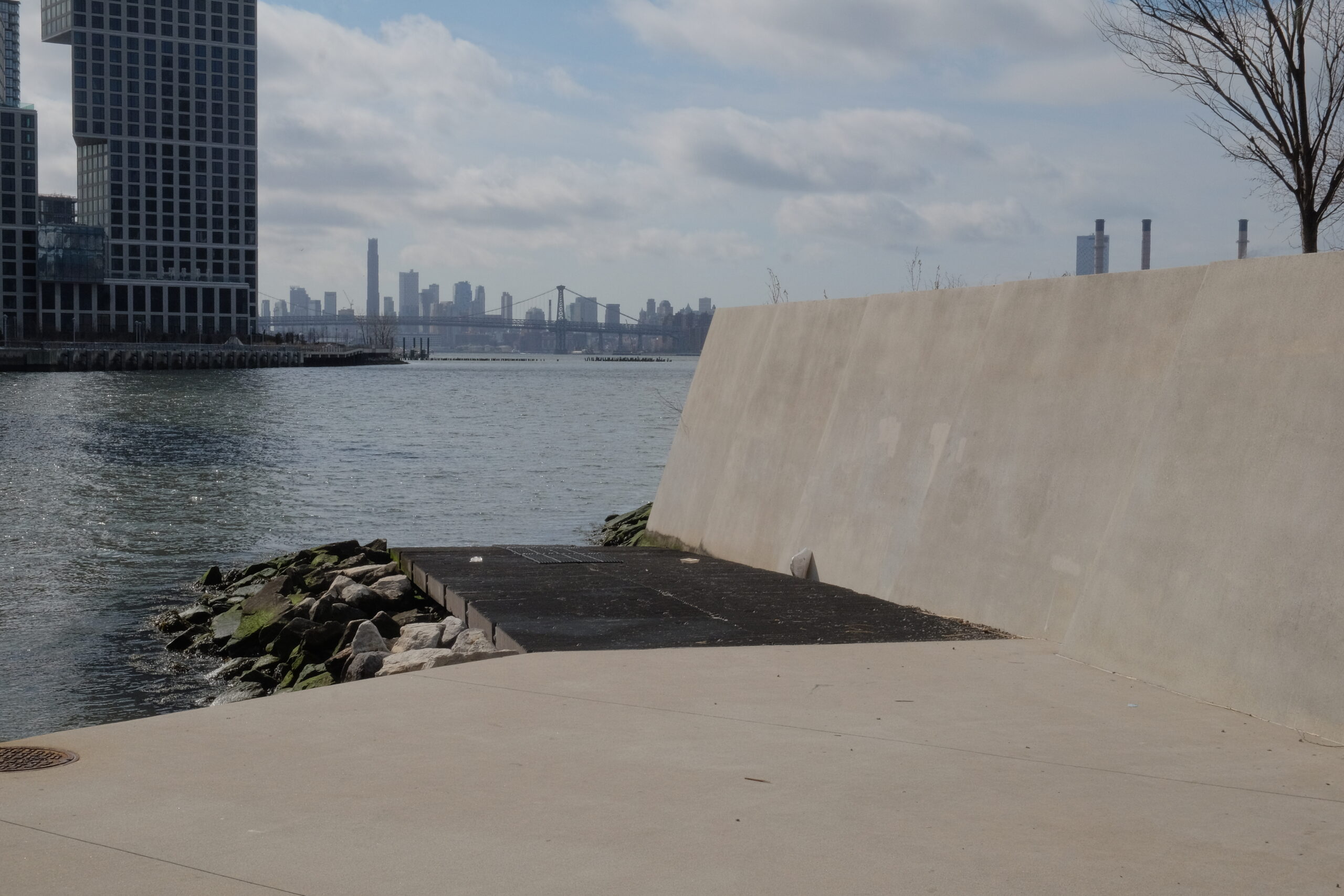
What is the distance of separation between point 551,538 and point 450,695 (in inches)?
612

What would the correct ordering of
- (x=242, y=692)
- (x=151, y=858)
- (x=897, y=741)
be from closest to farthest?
(x=151, y=858) → (x=897, y=741) → (x=242, y=692)

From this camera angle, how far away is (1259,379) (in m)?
5.79

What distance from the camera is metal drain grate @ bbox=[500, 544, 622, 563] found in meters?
10.5

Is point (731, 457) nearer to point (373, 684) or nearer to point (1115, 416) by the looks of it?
point (1115, 416)

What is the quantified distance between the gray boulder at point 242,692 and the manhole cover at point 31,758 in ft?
16.3

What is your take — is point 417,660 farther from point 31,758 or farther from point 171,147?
point 171,147

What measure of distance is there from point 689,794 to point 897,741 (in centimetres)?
106

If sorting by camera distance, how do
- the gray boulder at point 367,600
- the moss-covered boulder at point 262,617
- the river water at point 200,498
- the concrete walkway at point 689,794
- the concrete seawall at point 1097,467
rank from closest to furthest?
the concrete walkway at point 689,794 < the concrete seawall at point 1097,467 < the gray boulder at point 367,600 < the moss-covered boulder at point 262,617 < the river water at point 200,498

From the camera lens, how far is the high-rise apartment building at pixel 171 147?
170625mm

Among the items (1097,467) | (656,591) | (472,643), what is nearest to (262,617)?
(656,591)

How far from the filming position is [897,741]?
5047mm

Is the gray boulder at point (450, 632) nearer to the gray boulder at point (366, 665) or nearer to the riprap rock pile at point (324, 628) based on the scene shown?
the riprap rock pile at point (324, 628)

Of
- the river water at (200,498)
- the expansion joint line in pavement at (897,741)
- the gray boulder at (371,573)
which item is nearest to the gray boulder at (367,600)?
the gray boulder at (371,573)

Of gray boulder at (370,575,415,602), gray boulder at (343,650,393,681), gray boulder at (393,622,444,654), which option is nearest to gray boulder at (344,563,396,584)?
gray boulder at (370,575,415,602)
